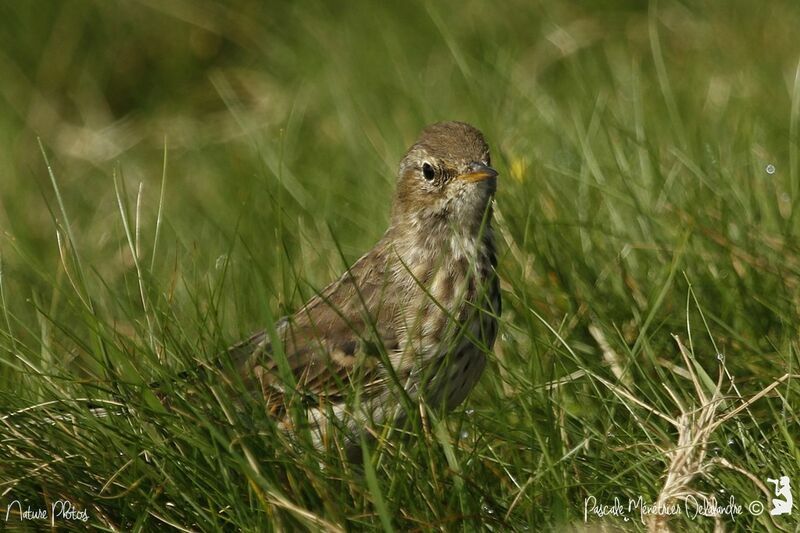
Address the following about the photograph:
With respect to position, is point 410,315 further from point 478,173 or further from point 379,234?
point 379,234

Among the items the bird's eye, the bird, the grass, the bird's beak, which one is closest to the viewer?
the grass

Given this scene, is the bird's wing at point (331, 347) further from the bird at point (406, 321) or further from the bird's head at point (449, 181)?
the bird's head at point (449, 181)

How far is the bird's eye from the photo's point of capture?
4637 millimetres

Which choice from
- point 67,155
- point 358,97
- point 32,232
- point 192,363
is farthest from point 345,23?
point 192,363

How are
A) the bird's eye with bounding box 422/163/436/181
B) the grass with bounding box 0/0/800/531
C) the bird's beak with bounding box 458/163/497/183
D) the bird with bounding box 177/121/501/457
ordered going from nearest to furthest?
1. the grass with bounding box 0/0/800/531
2. the bird with bounding box 177/121/501/457
3. the bird's beak with bounding box 458/163/497/183
4. the bird's eye with bounding box 422/163/436/181

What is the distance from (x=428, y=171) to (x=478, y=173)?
222 millimetres

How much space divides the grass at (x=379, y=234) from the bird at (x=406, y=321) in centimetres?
14

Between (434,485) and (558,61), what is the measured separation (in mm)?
4602

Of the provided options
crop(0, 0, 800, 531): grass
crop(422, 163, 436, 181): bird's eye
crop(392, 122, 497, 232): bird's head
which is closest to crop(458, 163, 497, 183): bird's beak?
crop(392, 122, 497, 232): bird's head

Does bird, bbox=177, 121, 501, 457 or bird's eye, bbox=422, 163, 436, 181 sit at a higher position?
bird's eye, bbox=422, 163, 436, 181

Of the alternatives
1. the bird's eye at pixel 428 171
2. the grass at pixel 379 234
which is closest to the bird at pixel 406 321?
the bird's eye at pixel 428 171

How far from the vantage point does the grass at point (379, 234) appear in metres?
3.51

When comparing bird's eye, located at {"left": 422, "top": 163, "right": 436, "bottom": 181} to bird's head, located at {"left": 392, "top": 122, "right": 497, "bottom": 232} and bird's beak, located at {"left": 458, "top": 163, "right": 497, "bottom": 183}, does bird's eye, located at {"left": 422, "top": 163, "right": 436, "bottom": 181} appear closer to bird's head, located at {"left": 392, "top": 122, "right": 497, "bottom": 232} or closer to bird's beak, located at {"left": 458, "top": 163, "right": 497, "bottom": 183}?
bird's head, located at {"left": 392, "top": 122, "right": 497, "bottom": 232}

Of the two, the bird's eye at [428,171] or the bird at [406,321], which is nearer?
the bird at [406,321]
